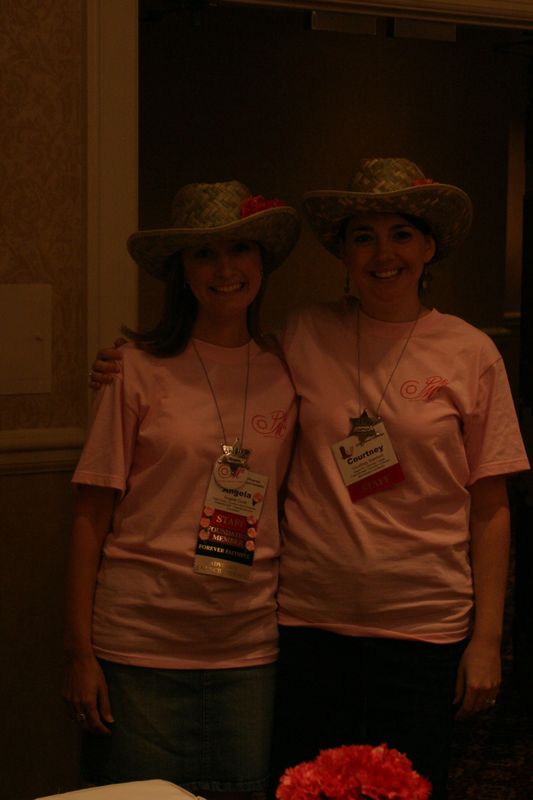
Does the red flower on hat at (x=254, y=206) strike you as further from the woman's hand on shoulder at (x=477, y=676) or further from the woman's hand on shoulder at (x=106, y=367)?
the woman's hand on shoulder at (x=477, y=676)

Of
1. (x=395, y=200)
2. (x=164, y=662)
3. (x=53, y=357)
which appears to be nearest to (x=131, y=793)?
(x=164, y=662)

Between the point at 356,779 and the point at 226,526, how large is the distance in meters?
0.93

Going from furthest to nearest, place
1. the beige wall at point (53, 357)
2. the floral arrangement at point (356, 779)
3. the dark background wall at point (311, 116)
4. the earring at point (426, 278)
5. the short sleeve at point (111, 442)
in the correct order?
the dark background wall at point (311, 116) → the beige wall at point (53, 357) → the earring at point (426, 278) → the short sleeve at point (111, 442) → the floral arrangement at point (356, 779)

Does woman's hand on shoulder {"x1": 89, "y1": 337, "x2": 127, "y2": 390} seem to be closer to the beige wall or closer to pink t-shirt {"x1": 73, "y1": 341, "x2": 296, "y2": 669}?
pink t-shirt {"x1": 73, "y1": 341, "x2": 296, "y2": 669}

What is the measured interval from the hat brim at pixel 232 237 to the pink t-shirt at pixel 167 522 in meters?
0.22

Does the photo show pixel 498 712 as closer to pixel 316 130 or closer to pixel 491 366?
pixel 491 366

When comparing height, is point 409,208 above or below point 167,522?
above

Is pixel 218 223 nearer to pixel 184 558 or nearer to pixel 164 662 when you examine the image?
pixel 184 558

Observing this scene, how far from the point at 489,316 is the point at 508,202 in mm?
698

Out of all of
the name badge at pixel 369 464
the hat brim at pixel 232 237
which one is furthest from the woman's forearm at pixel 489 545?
the hat brim at pixel 232 237

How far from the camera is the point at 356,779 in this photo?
95cm

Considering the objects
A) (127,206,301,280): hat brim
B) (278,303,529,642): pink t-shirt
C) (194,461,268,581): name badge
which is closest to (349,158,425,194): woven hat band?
(127,206,301,280): hat brim

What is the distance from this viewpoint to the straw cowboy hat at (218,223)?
190 centimetres

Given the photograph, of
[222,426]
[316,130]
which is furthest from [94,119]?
[316,130]
